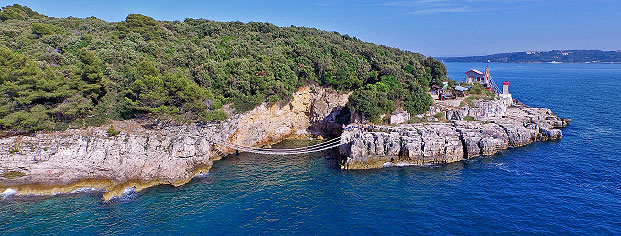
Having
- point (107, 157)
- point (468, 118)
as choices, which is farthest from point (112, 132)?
point (468, 118)

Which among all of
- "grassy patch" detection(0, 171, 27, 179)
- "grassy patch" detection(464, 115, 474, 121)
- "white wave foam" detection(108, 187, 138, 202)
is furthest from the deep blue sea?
"grassy patch" detection(464, 115, 474, 121)

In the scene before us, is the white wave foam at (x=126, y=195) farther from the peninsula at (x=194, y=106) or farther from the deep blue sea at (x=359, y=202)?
the peninsula at (x=194, y=106)

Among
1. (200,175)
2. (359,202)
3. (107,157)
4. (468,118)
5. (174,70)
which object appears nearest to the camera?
(359,202)

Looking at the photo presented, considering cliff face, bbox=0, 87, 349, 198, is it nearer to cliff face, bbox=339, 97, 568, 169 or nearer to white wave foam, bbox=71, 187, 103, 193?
white wave foam, bbox=71, 187, 103, 193

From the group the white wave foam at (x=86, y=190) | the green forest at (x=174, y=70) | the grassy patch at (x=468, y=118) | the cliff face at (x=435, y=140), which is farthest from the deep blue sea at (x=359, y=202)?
the green forest at (x=174, y=70)

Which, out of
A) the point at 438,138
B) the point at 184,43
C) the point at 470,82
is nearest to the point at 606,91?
the point at 470,82

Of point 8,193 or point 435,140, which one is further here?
point 435,140

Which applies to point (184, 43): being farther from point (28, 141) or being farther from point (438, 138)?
point (438, 138)

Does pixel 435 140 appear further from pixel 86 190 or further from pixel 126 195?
pixel 86 190
